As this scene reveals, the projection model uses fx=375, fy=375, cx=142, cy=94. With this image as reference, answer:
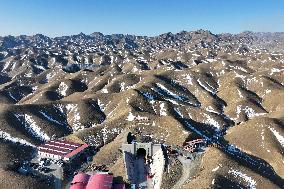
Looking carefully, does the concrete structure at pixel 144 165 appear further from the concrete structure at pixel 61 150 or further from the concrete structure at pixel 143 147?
the concrete structure at pixel 61 150

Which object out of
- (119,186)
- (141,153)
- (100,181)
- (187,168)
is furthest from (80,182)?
(187,168)

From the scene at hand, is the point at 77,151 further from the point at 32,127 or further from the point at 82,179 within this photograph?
the point at 32,127

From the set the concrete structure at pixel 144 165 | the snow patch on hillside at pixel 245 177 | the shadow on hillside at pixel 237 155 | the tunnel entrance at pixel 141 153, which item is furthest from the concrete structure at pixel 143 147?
the snow patch on hillside at pixel 245 177

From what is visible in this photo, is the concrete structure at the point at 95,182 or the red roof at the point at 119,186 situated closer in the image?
the concrete structure at the point at 95,182

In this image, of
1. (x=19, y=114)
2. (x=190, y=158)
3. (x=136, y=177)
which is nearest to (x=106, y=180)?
(x=136, y=177)

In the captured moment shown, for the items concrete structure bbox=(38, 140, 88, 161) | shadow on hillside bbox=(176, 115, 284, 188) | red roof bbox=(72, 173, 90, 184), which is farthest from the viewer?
concrete structure bbox=(38, 140, 88, 161)

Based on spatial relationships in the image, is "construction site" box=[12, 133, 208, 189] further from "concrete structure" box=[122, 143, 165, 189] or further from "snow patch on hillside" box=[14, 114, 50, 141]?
"snow patch on hillside" box=[14, 114, 50, 141]

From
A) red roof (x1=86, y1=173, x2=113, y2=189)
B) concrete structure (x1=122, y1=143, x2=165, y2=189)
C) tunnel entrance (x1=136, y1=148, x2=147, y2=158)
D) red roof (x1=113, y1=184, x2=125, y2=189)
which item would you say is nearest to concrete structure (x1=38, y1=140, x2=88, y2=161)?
concrete structure (x1=122, y1=143, x2=165, y2=189)
